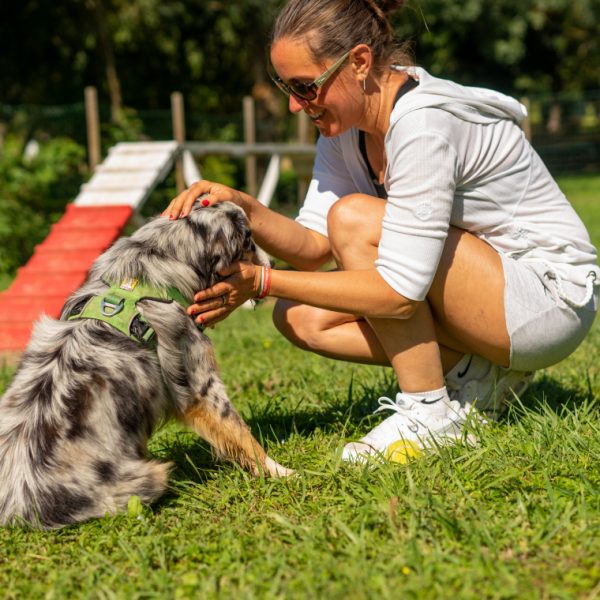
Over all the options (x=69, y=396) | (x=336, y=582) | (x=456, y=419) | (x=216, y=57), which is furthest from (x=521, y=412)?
(x=216, y=57)

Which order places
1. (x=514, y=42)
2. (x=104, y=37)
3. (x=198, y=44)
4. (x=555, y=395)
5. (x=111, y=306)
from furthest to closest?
(x=514, y=42), (x=198, y=44), (x=104, y=37), (x=555, y=395), (x=111, y=306)

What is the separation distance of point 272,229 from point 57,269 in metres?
3.82

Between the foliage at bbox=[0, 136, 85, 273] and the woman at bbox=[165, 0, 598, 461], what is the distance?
718 centimetres

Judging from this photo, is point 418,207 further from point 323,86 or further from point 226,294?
point 226,294

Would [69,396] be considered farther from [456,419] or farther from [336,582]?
[456,419]

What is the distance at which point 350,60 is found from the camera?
328 centimetres

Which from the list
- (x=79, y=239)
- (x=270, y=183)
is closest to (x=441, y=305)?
(x=79, y=239)

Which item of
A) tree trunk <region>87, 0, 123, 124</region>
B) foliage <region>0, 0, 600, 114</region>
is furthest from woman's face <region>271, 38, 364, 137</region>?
tree trunk <region>87, 0, 123, 124</region>

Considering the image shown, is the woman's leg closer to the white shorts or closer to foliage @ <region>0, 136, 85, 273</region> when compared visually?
the white shorts

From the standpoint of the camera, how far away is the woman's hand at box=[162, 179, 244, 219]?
3551mm

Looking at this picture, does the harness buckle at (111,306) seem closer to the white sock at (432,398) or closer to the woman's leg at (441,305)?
the woman's leg at (441,305)

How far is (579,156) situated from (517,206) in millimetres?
24928

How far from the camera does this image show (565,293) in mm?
3426

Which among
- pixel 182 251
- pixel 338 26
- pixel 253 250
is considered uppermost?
pixel 338 26
